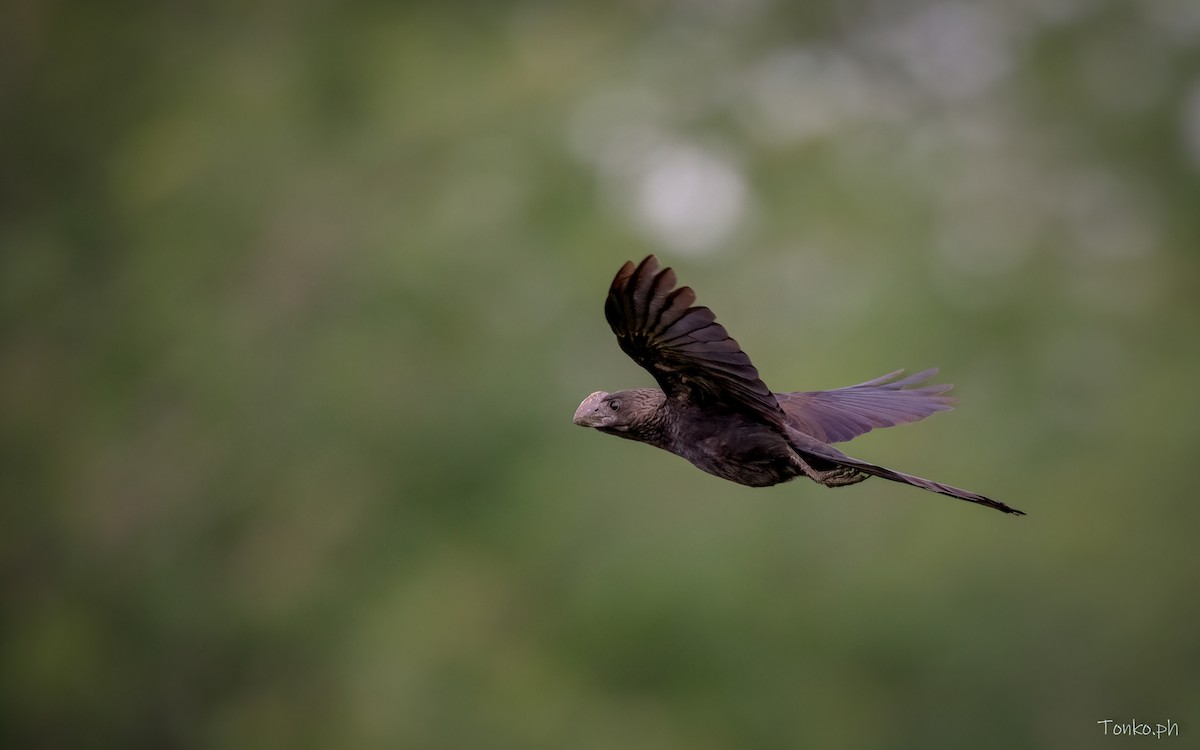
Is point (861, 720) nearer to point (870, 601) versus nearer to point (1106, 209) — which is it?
point (870, 601)

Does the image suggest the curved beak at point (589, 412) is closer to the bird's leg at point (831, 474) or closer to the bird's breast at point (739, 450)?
the bird's breast at point (739, 450)

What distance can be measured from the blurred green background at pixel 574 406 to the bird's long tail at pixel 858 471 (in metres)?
17.1

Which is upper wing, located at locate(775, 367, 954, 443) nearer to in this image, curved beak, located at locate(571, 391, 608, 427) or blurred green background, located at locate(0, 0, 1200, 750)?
curved beak, located at locate(571, 391, 608, 427)

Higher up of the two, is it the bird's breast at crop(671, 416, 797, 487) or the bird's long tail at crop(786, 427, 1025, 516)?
the bird's breast at crop(671, 416, 797, 487)

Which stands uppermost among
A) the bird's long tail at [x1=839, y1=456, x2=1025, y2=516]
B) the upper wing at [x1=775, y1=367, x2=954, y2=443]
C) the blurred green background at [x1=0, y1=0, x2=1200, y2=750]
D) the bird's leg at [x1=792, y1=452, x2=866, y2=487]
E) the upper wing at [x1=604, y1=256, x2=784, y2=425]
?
the blurred green background at [x1=0, y1=0, x2=1200, y2=750]

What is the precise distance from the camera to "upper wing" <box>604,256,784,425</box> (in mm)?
5188

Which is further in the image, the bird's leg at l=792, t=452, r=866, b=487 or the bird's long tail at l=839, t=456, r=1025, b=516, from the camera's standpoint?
the bird's leg at l=792, t=452, r=866, b=487

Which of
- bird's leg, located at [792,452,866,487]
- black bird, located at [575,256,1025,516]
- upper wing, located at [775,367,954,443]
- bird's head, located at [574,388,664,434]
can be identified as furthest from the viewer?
upper wing, located at [775,367,954,443]

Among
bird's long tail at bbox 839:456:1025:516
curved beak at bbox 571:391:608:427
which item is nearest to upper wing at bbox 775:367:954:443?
curved beak at bbox 571:391:608:427

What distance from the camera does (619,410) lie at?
20.8 feet

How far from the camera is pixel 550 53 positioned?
118 feet

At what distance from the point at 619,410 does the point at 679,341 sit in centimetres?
93

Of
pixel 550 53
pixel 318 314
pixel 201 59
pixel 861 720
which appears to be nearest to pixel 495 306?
pixel 318 314

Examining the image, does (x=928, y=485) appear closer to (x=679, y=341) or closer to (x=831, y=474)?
(x=831, y=474)
